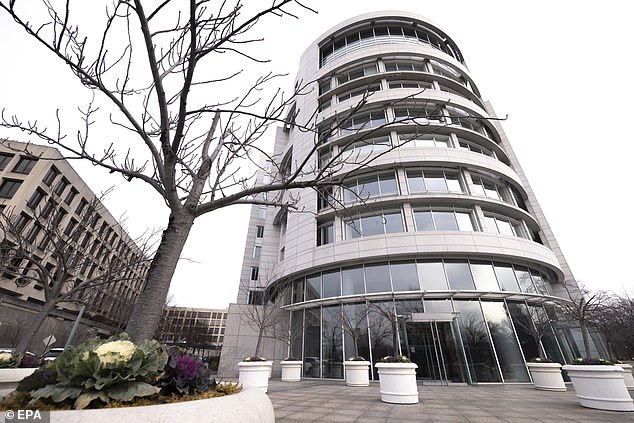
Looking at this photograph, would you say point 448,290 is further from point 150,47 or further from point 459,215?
point 150,47

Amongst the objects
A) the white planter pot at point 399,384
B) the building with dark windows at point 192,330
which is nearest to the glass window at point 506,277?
the white planter pot at point 399,384

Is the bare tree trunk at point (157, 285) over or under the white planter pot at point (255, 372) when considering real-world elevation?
over

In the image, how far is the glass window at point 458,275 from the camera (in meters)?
15.2

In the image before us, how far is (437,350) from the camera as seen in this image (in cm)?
1355

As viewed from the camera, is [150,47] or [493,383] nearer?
[150,47]

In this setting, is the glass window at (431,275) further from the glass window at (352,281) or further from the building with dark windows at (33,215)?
the building with dark windows at (33,215)

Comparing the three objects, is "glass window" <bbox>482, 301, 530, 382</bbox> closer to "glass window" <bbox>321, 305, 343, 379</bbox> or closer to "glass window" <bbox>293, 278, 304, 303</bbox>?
"glass window" <bbox>321, 305, 343, 379</bbox>

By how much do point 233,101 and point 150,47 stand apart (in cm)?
112

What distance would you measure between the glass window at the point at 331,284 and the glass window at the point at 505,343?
7.78 m

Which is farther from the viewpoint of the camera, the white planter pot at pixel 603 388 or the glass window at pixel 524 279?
the glass window at pixel 524 279

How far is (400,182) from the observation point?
18844 mm

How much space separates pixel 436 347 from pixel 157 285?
14.2 meters

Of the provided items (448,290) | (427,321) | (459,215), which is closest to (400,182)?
(459,215)

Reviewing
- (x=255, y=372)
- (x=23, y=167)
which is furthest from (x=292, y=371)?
(x=23, y=167)
